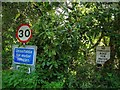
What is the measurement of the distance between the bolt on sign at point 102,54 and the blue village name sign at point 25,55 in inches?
45.3

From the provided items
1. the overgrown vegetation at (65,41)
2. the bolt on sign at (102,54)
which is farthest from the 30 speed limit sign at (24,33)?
the bolt on sign at (102,54)

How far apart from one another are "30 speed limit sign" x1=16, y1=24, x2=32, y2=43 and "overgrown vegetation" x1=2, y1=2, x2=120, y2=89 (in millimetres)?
104

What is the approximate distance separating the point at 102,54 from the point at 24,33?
4.55 ft

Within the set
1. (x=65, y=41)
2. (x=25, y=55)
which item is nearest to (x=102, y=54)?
(x=65, y=41)

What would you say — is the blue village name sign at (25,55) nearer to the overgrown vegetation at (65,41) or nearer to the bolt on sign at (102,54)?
the overgrown vegetation at (65,41)

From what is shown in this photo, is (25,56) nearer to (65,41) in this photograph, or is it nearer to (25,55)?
(25,55)

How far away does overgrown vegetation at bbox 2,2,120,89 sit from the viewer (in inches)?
162

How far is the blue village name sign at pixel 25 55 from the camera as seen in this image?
14.0ft

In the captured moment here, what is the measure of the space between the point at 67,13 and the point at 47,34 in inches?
23.4

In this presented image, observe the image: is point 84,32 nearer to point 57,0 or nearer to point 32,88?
point 57,0

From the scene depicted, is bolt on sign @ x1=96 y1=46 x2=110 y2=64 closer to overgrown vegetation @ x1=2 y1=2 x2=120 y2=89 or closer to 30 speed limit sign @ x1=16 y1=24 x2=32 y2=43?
overgrown vegetation @ x1=2 y1=2 x2=120 y2=89

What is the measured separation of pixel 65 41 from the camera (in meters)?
4.12

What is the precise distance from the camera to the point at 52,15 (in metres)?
4.15

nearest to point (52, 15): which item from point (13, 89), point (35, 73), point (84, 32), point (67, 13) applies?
point (67, 13)
